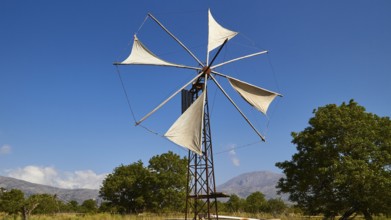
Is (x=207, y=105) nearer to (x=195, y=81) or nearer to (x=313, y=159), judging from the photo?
(x=195, y=81)

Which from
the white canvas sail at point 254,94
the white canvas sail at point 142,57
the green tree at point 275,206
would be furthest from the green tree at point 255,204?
the white canvas sail at point 142,57

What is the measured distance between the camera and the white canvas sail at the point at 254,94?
21047 mm

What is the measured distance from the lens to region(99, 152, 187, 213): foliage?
46.1m

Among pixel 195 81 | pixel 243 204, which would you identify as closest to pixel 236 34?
pixel 195 81

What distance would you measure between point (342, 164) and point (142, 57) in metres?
16.4

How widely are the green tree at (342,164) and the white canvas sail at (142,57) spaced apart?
14161 millimetres

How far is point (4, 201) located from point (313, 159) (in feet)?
185

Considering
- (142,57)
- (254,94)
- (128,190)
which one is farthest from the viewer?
(128,190)

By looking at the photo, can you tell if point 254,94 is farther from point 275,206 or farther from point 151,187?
point 275,206

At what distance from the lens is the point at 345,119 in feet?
88.1

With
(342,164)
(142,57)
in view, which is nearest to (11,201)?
(142,57)

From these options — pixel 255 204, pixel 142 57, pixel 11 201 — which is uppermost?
pixel 142 57

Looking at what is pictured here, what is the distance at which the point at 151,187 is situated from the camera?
47.5m

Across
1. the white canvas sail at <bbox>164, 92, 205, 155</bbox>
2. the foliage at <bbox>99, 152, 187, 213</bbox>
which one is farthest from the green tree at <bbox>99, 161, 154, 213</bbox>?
the white canvas sail at <bbox>164, 92, 205, 155</bbox>
